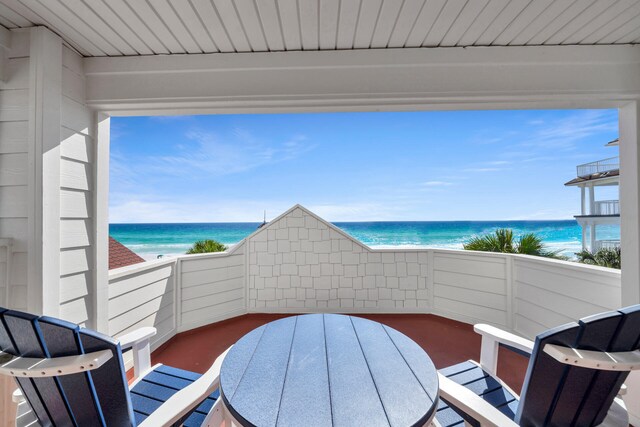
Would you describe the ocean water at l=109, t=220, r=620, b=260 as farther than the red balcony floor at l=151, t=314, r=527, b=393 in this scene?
Yes

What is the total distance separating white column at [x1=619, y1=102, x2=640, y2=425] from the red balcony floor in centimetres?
68

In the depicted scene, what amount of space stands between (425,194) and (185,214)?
19.2m

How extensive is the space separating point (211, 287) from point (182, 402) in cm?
236

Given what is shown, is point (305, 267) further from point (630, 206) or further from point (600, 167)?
point (600, 167)

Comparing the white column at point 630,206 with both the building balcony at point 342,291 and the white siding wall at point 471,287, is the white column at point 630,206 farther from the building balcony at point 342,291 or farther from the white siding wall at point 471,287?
the white siding wall at point 471,287

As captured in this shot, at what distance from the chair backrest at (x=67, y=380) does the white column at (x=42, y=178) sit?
2.85 feet

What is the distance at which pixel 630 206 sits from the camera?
1734mm

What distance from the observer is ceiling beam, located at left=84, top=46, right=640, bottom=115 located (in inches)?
67.6

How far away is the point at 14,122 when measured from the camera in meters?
1.50

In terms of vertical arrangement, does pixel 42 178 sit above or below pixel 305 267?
above

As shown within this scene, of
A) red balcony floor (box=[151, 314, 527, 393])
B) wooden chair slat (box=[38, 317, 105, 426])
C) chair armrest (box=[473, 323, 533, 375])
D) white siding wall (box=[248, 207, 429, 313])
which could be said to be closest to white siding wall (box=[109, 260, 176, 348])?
red balcony floor (box=[151, 314, 527, 393])

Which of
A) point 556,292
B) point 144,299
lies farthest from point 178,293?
point 556,292

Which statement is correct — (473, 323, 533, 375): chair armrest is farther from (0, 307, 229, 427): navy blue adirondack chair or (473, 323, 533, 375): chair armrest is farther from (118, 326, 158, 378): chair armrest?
(118, 326, 158, 378): chair armrest

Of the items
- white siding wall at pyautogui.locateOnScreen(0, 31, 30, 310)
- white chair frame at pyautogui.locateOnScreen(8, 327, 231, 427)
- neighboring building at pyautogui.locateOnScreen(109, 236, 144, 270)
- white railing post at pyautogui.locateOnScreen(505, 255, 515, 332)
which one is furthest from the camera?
neighboring building at pyautogui.locateOnScreen(109, 236, 144, 270)
